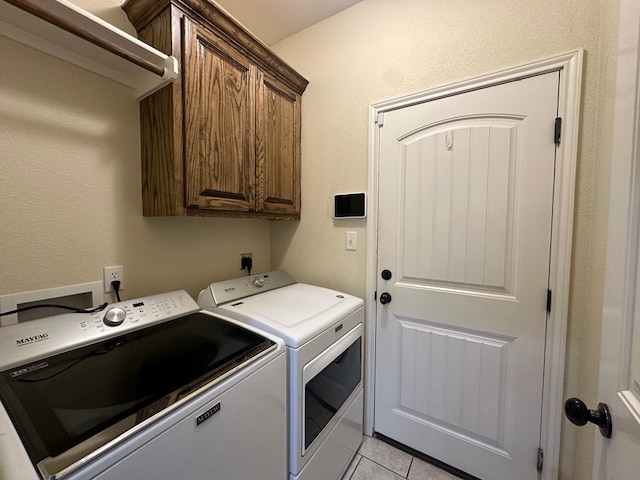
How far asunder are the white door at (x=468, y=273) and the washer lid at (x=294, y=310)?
38 cm

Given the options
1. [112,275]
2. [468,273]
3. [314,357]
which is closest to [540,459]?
[468,273]

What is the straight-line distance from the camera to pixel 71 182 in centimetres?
106

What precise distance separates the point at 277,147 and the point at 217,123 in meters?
0.46

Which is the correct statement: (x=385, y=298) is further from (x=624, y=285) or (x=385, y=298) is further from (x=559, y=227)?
(x=624, y=285)

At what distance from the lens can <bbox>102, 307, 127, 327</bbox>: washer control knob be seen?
99 cm

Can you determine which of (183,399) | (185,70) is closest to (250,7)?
(185,70)

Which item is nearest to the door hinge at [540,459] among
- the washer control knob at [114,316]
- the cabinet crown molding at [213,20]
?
the washer control knob at [114,316]

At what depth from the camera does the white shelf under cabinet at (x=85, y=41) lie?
0.79 m

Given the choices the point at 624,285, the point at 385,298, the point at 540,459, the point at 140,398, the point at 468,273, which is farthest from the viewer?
the point at 385,298

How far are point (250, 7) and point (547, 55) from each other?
5.43 ft

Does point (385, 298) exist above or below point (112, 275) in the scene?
below

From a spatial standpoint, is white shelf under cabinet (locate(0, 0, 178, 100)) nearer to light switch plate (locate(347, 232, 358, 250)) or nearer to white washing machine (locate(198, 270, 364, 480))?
white washing machine (locate(198, 270, 364, 480))

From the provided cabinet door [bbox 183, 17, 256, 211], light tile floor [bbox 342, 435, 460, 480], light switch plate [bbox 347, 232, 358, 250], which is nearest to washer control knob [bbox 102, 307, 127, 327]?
cabinet door [bbox 183, 17, 256, 211]

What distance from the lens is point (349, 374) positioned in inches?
56.2
